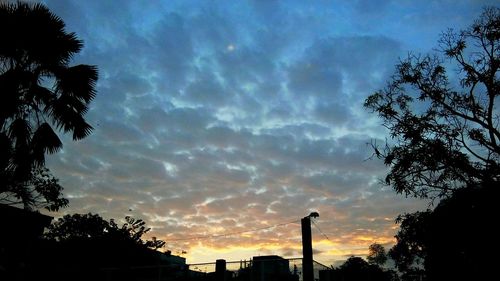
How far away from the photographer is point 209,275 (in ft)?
54.4

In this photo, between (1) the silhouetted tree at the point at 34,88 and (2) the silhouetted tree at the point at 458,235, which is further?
(2) the silhouetted tree at the point at 458,235

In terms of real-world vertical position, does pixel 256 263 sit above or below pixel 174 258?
below

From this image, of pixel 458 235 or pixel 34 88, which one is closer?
pixel 34 88

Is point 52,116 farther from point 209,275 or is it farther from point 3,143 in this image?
point 209,275

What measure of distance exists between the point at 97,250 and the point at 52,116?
68.5 ft

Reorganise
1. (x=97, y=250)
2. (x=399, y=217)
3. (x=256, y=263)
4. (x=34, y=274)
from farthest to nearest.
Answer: (x=97, y=250) < (x=399, y=217) < (x=34, y=274) < (x=256, y=263)

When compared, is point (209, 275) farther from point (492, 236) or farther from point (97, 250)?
point (97, 250)

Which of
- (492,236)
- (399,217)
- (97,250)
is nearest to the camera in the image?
(492,236)

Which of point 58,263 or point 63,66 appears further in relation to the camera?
point 58,263

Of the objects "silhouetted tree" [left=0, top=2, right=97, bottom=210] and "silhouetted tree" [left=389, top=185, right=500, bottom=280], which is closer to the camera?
"silhouetted tree" [left=0, top=2, right=97, bottom=210]

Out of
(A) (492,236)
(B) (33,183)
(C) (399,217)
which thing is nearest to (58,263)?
(B) (33,183)

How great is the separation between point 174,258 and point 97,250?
25.8m

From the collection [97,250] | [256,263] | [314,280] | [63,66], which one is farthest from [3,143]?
[97,250]

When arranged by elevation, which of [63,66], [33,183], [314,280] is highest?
[63,66]
